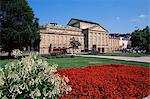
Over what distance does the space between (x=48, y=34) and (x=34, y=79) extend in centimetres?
7293

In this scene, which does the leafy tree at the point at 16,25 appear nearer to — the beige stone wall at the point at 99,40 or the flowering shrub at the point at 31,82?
the flowering shrub at the point at 31,82

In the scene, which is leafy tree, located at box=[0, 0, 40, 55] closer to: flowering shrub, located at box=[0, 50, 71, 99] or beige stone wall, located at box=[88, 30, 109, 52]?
flowering shrub, located at box=[0, 50, 71, 99]

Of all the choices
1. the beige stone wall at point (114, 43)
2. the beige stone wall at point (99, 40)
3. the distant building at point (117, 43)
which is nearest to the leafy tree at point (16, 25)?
the beige stone wall at point (99, 40)

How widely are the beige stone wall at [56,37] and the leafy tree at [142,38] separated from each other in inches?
830

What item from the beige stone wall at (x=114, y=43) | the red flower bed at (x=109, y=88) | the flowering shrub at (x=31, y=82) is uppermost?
the beige stone wall at (x=114, y=43)

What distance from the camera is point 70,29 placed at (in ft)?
284

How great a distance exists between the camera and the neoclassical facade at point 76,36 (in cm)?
7781

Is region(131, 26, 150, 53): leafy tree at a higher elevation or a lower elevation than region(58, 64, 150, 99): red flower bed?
higher

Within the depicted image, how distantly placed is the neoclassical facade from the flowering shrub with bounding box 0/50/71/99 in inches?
2762

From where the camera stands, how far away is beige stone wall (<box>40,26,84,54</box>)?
76.6 m

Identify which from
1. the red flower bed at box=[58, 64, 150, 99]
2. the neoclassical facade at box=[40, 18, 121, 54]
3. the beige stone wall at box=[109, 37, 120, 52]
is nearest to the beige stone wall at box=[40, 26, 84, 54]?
the neoclassical facade at box=[40, 18, 121, 54]

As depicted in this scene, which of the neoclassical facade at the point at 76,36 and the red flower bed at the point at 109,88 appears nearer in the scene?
→ the red flower bed at the point at 109,88

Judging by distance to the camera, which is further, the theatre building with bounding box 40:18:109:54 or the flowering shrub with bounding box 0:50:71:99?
the theatre building with bounding box 40:18:109:54

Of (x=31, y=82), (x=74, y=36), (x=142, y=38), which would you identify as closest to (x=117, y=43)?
(x=142, y=38)
